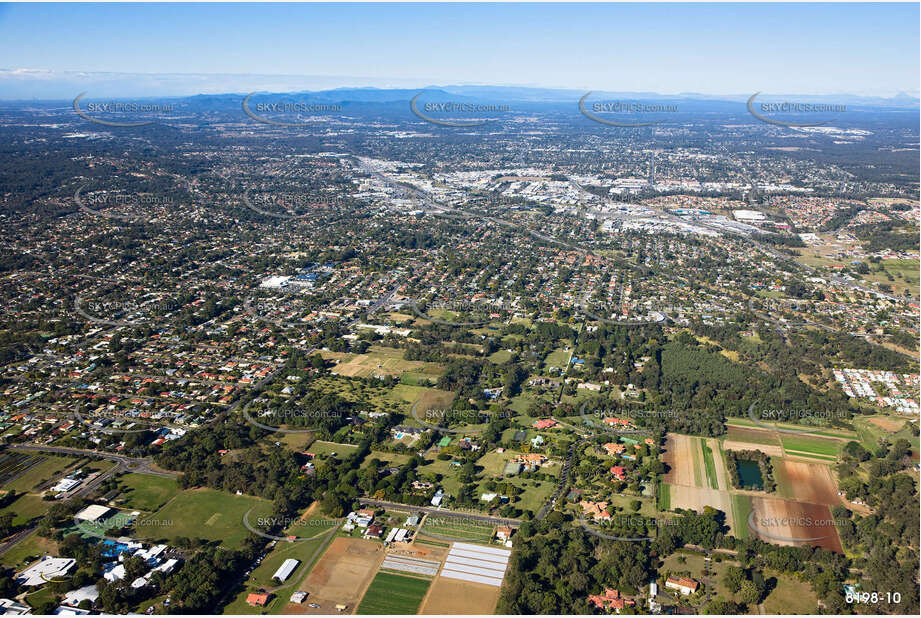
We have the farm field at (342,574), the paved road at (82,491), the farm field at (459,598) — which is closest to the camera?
the farm field at (459,598)

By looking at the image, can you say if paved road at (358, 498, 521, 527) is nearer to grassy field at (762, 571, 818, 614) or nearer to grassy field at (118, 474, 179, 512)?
grassy field at (118, 474, 179, 512)

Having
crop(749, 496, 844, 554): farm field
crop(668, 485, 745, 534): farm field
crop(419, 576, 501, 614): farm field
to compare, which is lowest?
crop(419, 576, 501, 614): farm field

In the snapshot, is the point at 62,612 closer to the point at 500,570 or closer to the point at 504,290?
the point at 500,570

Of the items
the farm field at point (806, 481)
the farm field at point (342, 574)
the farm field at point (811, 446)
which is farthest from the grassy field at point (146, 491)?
the farm field at point (811, 446)

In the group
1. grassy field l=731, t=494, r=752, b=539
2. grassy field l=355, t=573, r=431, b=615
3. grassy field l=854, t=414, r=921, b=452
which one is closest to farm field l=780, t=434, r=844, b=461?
grassy field l=854, t=414, r=921, b=452

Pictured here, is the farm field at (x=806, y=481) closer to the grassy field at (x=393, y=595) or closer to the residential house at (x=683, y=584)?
the residential house at (x=683, y=584)
